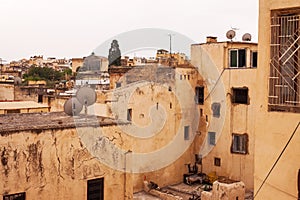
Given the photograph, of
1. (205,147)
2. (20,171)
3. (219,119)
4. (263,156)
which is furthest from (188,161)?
(263,156)

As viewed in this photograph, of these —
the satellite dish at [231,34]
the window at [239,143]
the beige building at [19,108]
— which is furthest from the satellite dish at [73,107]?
the satellite dish at [231,34]

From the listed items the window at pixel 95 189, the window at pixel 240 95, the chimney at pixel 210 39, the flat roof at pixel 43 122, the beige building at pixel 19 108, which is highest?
the chimney at pixel 210 39

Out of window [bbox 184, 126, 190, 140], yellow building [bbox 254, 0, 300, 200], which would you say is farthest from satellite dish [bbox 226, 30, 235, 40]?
yellow building [bbox 254, 0, 300, 200]

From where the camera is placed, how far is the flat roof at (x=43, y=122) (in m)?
9.67

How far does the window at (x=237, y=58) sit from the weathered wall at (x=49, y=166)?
1214cm

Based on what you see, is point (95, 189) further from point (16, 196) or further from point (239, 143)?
point (239, 143)

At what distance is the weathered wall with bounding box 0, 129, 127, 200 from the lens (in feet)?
30.4

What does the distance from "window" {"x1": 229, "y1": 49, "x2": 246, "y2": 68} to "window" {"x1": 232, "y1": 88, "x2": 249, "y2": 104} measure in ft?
4.11

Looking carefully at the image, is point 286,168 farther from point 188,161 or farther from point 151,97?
point 188,161

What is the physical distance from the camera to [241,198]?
15.7m

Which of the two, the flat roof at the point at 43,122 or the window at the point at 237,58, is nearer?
the flat roof at the point at 43,122

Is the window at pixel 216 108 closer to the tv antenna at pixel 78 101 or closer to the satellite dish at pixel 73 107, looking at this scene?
the tv antenna at pixel 78 101

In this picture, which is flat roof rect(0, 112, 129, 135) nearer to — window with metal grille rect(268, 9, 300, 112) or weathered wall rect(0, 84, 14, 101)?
window with metal grille rect(268, 9, 300, 112)

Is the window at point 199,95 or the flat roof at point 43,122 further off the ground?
the window at point 199,95
